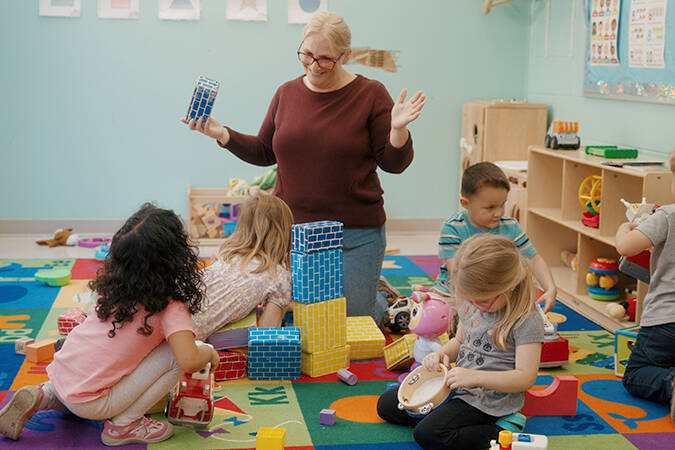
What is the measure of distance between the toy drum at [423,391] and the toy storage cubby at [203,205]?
277 centimetres

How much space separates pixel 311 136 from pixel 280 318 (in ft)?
2.18

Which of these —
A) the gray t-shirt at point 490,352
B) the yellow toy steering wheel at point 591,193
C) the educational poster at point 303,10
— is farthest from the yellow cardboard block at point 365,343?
the educational poster at point 303,10

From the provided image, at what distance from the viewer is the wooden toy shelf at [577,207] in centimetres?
306

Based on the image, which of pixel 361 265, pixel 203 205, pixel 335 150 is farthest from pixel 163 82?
pixel 361 265

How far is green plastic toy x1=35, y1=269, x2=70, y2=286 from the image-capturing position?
3.68 metres

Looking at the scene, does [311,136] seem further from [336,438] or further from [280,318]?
[336,438]

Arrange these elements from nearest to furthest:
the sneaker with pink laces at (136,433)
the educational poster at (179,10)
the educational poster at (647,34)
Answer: the sneaker with pink laces at (136,433)
the educational poster at (647,34)
the educational poster at (179,10)

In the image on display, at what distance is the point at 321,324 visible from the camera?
259 cm

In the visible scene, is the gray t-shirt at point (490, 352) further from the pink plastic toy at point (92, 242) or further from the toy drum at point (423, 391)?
the pink plastic toy at point (92, 242)

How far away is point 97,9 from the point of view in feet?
15.8

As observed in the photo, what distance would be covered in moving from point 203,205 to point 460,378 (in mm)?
3192

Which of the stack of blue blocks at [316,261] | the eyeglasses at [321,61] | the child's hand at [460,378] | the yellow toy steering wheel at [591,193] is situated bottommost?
the child's hand at [460,378]

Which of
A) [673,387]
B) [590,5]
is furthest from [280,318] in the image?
[590,5]

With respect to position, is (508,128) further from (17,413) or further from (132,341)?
(17,413)
